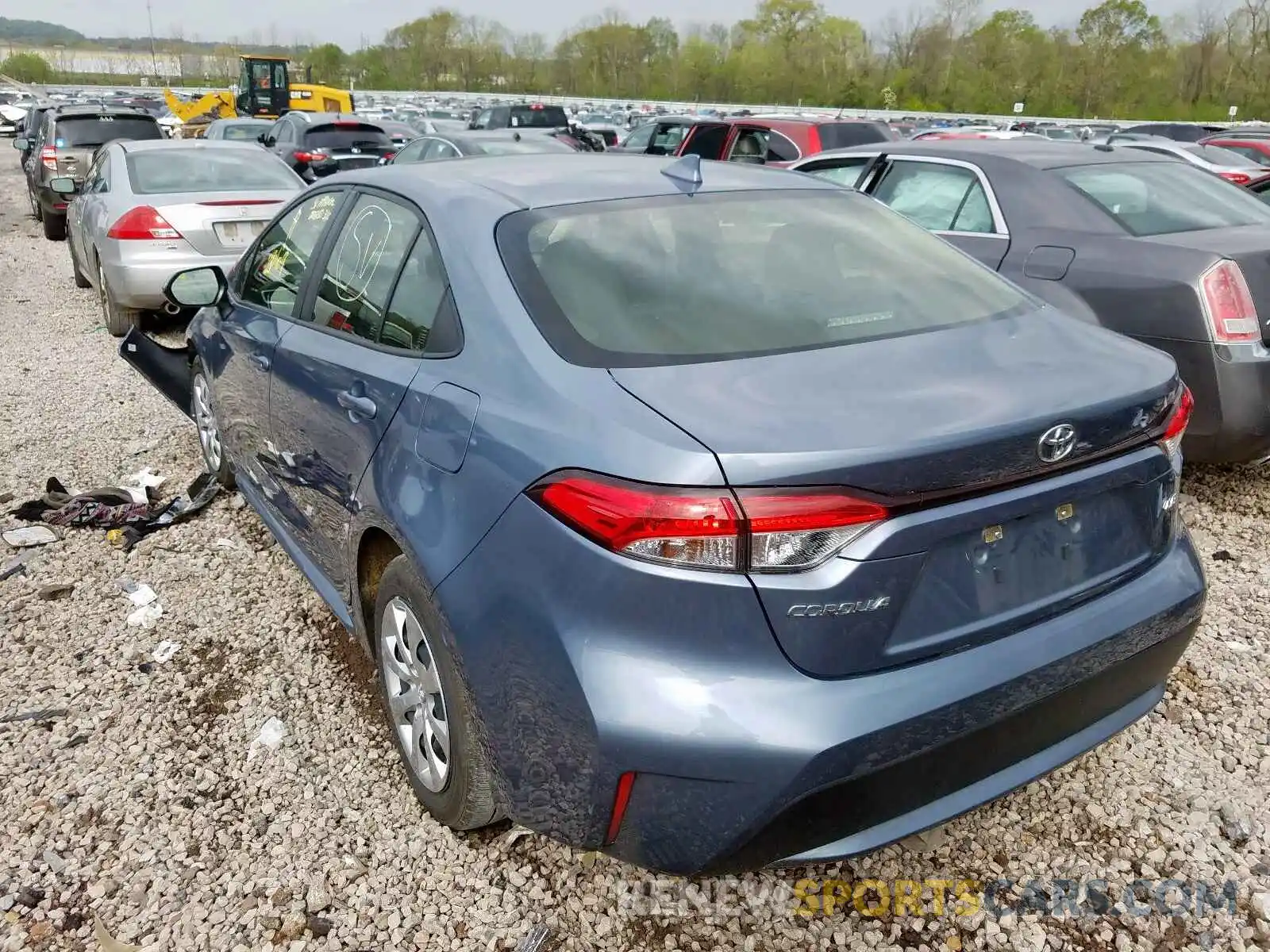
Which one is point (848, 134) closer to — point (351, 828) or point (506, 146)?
point (506, 146)

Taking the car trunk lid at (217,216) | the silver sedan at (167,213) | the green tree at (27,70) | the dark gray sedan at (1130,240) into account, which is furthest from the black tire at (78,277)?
the green tree at (27,70)

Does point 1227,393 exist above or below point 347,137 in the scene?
below

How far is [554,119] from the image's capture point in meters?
27.9

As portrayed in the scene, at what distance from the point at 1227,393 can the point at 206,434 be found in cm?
463

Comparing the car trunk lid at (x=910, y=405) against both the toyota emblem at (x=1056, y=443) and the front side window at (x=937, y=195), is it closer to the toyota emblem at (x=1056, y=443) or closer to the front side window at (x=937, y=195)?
the toyota emblem at (x=1056, y=443)

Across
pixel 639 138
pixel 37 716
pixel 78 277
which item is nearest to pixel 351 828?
pixel 37 716

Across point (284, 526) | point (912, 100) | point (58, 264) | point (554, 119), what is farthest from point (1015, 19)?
point (284, 526)

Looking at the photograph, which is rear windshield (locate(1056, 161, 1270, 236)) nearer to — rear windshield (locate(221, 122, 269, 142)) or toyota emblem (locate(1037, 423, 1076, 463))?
toyota emblem (locate(1037, 423, 1076, 463))

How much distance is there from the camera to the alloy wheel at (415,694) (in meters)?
2.40

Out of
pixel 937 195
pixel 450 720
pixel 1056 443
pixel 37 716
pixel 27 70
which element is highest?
pixel 27 70

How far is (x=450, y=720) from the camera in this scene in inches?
90.4

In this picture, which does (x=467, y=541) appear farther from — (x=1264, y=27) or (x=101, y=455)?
(x=1264, y=27)

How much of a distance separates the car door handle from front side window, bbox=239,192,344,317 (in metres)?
0.75

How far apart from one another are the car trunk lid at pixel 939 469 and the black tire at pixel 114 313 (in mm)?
7194
